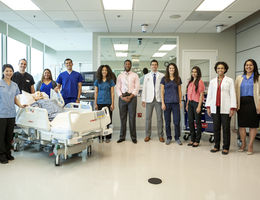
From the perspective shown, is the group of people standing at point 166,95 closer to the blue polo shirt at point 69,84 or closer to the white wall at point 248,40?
the blue polo shirt at point 69,84

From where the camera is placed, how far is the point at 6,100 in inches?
112

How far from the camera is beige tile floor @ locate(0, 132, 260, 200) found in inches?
81.9

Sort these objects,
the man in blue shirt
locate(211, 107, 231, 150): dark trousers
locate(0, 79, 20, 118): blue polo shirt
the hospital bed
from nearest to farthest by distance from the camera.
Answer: the hospital bed → locate(0, 79, 20, 118): blue polo shirt → locate(211, 107, 231, 150): dark trousers → the man in blue shirt

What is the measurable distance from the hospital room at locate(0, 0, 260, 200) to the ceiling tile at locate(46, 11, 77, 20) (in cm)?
2

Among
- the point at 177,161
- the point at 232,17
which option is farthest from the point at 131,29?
the point at 177,161

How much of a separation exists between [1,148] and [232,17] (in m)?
4.81

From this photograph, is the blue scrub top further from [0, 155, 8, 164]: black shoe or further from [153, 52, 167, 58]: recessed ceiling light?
[153, 52, 167, 58]: recessed ceiling light

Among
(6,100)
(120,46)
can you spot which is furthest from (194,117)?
(120,46)

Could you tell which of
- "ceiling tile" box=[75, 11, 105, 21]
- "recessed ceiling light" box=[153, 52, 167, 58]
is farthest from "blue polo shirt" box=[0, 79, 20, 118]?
"recessed ceiling light" box=[153, 52, 167, 58]

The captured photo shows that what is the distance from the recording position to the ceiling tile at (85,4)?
12.1 ft

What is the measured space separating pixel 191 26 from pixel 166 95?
217 cm

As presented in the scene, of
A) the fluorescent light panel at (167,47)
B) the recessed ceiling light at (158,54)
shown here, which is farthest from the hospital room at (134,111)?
the recessed ceiling light at (158,54)

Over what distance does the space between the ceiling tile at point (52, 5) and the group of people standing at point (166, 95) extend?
39.4 inches

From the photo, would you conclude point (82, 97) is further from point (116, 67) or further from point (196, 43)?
point (116, 67)
